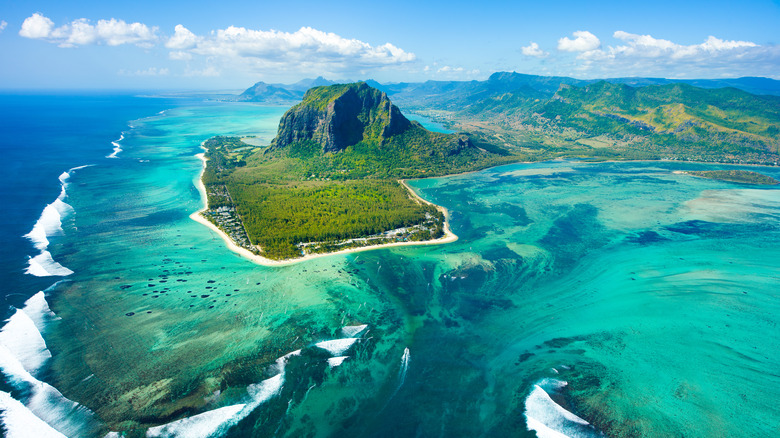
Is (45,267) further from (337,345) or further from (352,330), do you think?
(352,330)

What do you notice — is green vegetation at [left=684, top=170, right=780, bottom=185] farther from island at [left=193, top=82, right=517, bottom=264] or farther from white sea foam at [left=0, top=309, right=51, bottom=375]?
white sea foam at [left=0, top=309, right=51, bottom=375]

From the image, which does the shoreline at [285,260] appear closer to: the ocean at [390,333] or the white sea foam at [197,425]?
the ocean at [390,333]

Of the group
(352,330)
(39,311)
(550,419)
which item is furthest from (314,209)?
(550,419)

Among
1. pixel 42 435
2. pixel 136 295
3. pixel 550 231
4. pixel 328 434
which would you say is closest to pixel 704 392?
pixel 328 434

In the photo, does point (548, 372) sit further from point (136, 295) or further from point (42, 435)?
point (136, 295)

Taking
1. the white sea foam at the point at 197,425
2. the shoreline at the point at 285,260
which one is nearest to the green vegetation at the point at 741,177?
the shoreline at the point at 285,260

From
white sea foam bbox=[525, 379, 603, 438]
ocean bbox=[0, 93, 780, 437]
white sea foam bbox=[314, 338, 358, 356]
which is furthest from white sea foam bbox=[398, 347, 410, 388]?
white sea foam bbox=[525, 379, 603, 438]
